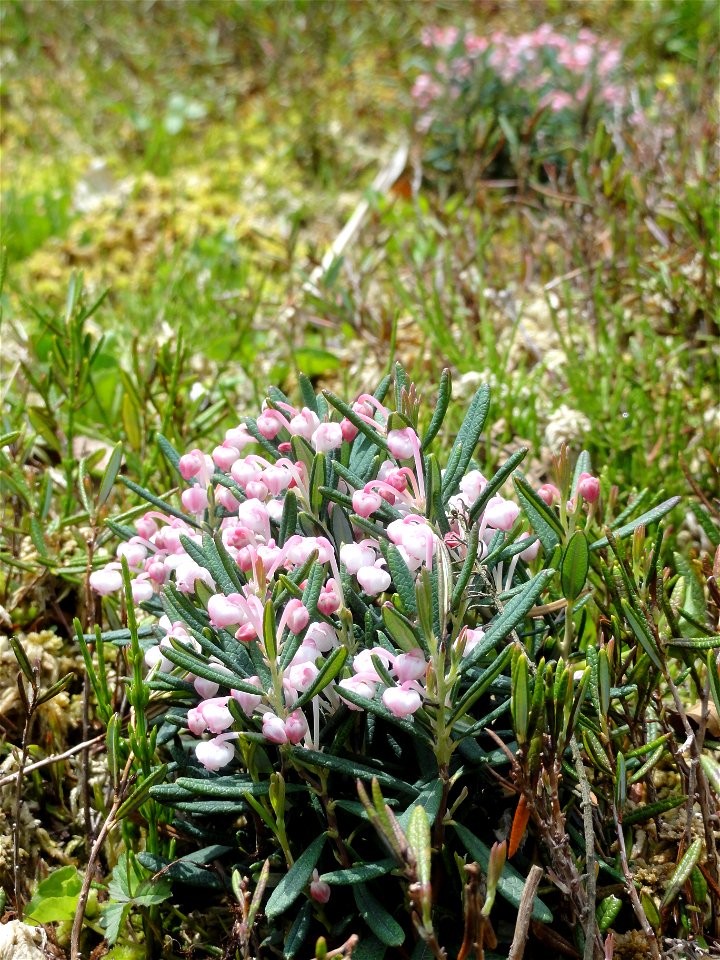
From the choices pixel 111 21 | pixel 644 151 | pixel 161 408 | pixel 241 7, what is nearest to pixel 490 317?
pixel 644 151

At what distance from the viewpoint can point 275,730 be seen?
99 centimetres

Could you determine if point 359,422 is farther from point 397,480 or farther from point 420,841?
point 420,841

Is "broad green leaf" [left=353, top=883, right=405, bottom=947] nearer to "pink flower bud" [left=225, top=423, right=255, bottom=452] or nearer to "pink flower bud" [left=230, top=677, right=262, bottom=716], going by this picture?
"pink flower bud" [left=230, top=677, right=262, bottom=716]

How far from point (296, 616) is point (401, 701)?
146 mm

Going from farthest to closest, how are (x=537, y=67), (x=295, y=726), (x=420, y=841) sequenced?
(x=537, y=67)
(x=295, y=726)
(x=420, y=841)

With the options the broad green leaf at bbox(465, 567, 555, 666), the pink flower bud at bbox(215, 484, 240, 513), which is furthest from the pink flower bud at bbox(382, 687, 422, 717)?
the pink flower bud at bbox(215, 484, 240, 513)

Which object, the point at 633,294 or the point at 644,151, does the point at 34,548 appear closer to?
the point at 633,294

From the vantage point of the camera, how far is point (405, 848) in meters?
Result: 0.86

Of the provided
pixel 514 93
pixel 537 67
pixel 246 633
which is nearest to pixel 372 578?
pixel 246 633

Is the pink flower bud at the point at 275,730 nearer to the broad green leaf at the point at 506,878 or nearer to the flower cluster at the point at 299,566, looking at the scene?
the flower cluster at the point at 299,566

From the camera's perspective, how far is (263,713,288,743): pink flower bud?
99 centimetres

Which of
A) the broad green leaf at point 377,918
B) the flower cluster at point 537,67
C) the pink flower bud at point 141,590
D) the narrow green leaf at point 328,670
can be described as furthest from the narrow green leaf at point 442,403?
the flower cluster at point 537,67

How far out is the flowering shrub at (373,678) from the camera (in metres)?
0.99

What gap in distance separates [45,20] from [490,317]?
4.22m
